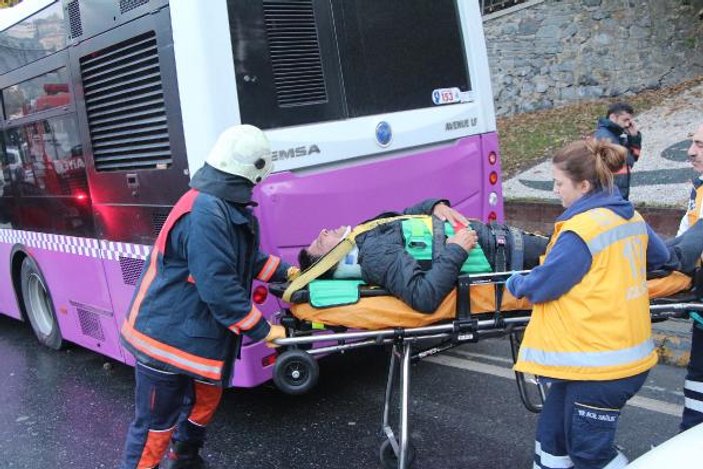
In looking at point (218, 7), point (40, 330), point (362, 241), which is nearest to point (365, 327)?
point (362, 241)

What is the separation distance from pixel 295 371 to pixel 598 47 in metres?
11.9

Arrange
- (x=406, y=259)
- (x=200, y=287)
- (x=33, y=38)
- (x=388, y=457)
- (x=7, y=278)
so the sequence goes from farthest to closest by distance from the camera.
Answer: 1. (x=7, y=278)
2. (x=33, y=38)
3. (x=388, y=457)
4. (x=406, y=259)
5. (x=200, y=287)

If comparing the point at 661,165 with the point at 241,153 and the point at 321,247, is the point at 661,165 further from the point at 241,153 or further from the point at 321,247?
the point at 241,153

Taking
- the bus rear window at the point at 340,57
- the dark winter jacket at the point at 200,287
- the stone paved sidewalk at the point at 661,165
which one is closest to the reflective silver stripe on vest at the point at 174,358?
the dark winter jacket at the point at 200,287

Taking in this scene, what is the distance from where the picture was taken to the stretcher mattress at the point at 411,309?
294 cm

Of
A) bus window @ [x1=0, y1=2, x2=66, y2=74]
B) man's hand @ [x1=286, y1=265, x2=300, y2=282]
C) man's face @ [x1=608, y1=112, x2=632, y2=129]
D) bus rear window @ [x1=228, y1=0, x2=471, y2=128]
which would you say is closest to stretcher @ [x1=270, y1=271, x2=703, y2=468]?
man's hand @ [x1=286, y1=265, x2=300, y2=282]

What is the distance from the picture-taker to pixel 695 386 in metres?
3.12

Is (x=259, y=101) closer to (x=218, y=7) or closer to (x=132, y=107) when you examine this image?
(x=218, y=7)

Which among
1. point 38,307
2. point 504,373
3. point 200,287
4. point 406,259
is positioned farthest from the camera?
point 38,307

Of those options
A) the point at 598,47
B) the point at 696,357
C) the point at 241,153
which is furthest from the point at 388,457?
the point at 598,47

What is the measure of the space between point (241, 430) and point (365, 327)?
166 centimetres

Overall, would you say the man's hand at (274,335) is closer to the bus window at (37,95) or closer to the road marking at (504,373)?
the road marking at (504,373)

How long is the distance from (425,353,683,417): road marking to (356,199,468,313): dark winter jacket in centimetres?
182

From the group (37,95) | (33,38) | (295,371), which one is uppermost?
(33,38)
